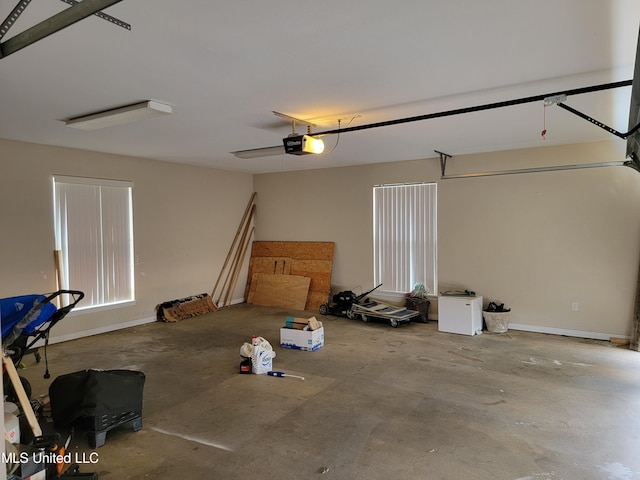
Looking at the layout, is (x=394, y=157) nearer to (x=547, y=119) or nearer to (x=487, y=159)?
(x=487, y=159)

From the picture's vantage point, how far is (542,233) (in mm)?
5562

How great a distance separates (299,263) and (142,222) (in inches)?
116

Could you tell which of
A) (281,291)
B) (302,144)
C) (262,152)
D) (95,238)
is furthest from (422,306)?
(95,238)

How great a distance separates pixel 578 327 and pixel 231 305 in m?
5.85

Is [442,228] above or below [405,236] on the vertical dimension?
above

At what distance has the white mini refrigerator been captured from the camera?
217 inches

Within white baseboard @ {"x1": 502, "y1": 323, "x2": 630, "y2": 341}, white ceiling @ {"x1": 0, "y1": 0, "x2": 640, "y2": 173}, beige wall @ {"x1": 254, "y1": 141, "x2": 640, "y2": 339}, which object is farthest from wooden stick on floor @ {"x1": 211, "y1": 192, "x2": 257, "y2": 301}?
white baseboard @ {"x1": 502, "y1": 323, "x2": 630, "y2": 341}

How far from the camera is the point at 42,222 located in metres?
5.23

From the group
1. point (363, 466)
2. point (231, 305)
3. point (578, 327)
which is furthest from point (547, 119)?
point (231, 305)

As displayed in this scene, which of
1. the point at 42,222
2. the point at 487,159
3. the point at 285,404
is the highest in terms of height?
the point at 487,159

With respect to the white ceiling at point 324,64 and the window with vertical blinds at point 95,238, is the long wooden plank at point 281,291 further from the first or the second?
the white ceiling at point 324,64

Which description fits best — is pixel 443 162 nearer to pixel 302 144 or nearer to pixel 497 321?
pixel 497 321

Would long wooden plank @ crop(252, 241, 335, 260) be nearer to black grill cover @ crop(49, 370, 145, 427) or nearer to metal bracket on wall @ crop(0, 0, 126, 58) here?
black grill cover @ crop(49, 370, 145, 427)

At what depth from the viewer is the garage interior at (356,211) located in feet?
7.63
